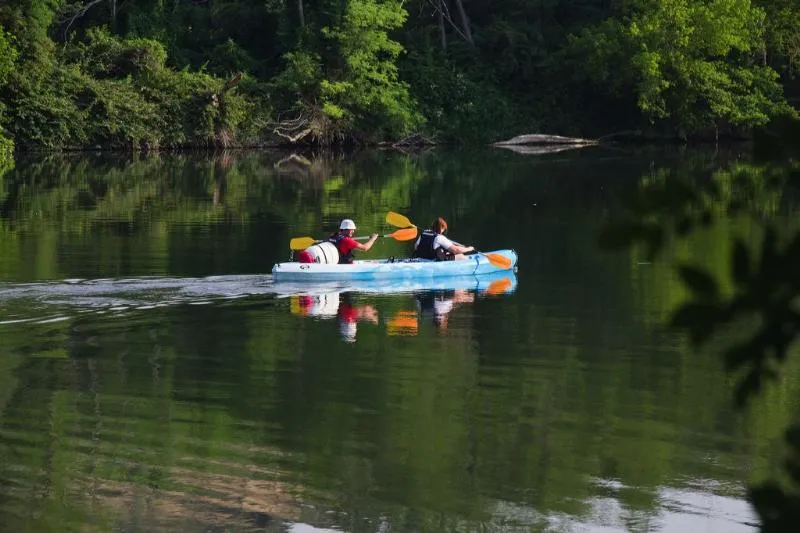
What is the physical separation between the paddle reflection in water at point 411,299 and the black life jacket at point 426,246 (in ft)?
1.61

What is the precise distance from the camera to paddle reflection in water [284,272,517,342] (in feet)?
55.9

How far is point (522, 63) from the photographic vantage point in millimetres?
60906

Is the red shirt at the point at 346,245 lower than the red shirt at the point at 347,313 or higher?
higher

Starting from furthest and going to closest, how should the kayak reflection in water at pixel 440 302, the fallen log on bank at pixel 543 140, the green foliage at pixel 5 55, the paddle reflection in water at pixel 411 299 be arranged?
the fallen log on bank at pixel 543 140 → the green foliage at pixel 5 55 → the kayak reflection in water at pixel 440 302 → the paddle reflection in water at pixel 411 299

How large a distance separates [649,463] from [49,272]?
39.2 ft

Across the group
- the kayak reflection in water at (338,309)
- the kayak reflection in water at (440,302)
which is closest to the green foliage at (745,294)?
the kayak reflection in water at (338,309)

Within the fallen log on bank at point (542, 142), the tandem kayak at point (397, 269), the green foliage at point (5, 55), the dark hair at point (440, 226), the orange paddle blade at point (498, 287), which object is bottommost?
the orange paddle blade at point (498, 287)

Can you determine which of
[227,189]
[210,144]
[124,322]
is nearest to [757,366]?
[124,322]

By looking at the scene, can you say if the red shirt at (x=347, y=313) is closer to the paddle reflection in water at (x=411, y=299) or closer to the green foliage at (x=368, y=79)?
the paddle reflection in water at (x=411, y=299)

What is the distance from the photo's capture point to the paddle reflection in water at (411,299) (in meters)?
17.0

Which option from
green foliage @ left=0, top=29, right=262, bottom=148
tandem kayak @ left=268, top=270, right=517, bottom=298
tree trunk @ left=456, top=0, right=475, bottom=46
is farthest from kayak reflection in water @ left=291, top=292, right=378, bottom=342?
tree trunk @ left=456, top=0, right=475, bottom=46

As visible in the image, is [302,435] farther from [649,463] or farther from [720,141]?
[720,141]

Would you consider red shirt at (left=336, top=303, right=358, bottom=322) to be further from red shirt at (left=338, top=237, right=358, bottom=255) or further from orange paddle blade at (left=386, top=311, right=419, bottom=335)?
red shirt at (left=338, top=237, right=358, bottom=255)

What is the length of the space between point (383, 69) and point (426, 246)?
1473 inches
